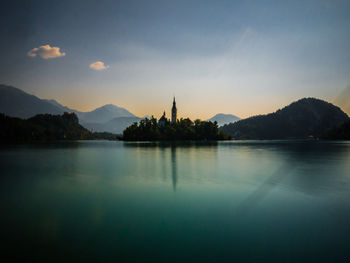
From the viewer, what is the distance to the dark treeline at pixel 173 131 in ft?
498

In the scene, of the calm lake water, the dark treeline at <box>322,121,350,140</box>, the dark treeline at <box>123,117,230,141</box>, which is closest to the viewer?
the calm lake water

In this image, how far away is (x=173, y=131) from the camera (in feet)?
520

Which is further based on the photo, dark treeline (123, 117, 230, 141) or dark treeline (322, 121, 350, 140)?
dark treeline (322, 121, 350, 140)

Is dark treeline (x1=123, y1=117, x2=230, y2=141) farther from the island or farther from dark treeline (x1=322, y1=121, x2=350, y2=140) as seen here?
dark treeline (x1=322, y1=121, x2=350, y2=140)

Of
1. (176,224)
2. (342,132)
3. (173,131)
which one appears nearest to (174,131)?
(173,131)

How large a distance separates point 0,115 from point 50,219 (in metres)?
149

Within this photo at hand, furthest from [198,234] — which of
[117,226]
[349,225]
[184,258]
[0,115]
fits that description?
[0,115]

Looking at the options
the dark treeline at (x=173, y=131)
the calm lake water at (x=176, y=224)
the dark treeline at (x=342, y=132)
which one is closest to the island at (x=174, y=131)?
the dark treeline at (x=173, y=131)

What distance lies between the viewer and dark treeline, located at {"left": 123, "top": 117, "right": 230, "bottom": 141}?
152 metres

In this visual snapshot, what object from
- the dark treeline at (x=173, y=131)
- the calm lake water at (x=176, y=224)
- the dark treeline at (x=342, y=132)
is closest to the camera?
the calm lake water at (x=176, y=224)

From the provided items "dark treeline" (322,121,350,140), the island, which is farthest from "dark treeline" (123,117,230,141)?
"dark treeline" (322,121,350,140)

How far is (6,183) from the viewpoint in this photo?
1596 cm

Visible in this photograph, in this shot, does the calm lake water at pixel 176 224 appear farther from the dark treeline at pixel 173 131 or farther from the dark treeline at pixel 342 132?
the dark treeline at pixel 342 132

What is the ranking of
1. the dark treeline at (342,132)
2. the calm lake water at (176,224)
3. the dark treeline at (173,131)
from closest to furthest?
the calm lake water at (176,224) < the dark treeline at (173,131) < the dark treeline at (342,132)
